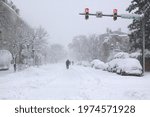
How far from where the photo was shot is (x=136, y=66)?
27.7m

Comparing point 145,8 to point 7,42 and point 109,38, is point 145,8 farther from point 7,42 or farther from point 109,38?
point 109,38

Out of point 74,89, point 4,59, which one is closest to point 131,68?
point 74,89

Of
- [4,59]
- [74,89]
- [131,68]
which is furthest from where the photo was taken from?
[4,59]

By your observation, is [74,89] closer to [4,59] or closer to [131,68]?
[131,68]

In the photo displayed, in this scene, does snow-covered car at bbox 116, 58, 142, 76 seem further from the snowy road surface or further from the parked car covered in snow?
the parked car covered in snow

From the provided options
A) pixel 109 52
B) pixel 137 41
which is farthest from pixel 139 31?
pixel 109 52

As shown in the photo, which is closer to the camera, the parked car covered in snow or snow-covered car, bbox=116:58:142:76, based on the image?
snow-covered car, bbox=116:58:142:76

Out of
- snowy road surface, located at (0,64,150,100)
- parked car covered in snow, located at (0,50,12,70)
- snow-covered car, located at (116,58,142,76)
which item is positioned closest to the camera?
snowy road surface, located at (0,64,150,100)

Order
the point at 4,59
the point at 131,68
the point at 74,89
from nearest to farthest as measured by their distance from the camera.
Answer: the point at 74,89 < the point at 131,68 < the point at 4,59

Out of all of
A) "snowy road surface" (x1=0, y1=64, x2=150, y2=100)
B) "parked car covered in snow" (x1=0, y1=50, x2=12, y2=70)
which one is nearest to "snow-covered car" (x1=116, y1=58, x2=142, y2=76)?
"snowy road surface" (x1=0, y1=64, x2=150, y2=100)

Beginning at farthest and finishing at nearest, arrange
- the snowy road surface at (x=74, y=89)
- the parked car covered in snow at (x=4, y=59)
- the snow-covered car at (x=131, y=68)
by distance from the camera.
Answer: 1. the parked car covered in snow at (x=4, y=59)
2. the snow-covered car at (x=131, y=68)
3. the snowy road surface at (x=74, y=89)

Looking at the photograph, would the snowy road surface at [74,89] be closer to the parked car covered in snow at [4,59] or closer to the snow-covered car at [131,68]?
the snow-covered car at [131,68]

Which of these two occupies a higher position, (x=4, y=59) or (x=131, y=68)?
(x=4, y=59)

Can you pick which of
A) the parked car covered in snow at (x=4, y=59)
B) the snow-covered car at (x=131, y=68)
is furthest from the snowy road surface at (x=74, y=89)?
the parked car covered in snow at (x=4, y=59)
